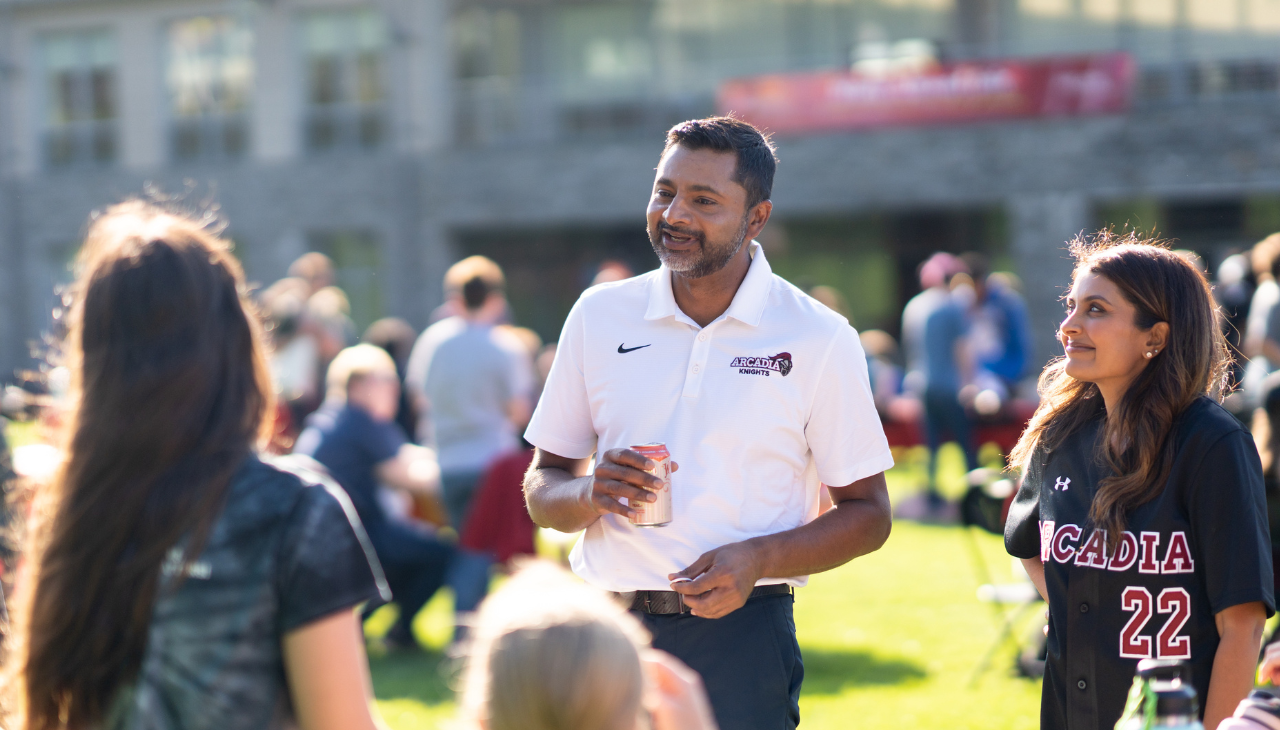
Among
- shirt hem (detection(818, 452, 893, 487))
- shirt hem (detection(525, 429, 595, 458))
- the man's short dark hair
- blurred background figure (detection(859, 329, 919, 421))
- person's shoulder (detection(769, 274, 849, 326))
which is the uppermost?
the man's short dark hair

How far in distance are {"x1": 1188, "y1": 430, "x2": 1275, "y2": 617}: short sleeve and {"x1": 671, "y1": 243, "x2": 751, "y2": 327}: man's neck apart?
1.21 m

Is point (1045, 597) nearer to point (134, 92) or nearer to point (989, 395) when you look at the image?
point (989, 395)

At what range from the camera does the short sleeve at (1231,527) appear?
280 centimetres

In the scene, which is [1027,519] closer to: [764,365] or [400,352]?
[764,365]

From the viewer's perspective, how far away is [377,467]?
738cm

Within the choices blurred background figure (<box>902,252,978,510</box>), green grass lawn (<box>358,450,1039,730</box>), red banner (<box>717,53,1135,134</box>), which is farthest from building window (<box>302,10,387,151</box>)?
green grass lawn (<box>358,450,1039,730</box>)

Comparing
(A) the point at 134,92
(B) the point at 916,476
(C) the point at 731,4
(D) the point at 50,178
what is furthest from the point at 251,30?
(B) the point at 916,476

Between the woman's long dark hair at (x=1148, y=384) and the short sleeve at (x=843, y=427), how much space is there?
48 centimetres

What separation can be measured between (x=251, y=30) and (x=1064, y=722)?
2780cm

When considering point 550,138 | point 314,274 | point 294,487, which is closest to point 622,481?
point 294,487

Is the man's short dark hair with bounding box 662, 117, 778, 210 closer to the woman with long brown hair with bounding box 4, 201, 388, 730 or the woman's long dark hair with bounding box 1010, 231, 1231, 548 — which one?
the woman's long dark hair with bounding box 1010, 231, 1231, 548

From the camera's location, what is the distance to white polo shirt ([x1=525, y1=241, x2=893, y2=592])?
3072 millimetres

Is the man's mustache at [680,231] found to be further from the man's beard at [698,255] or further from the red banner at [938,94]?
the red banner at [938,94]

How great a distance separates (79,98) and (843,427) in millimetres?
30347
